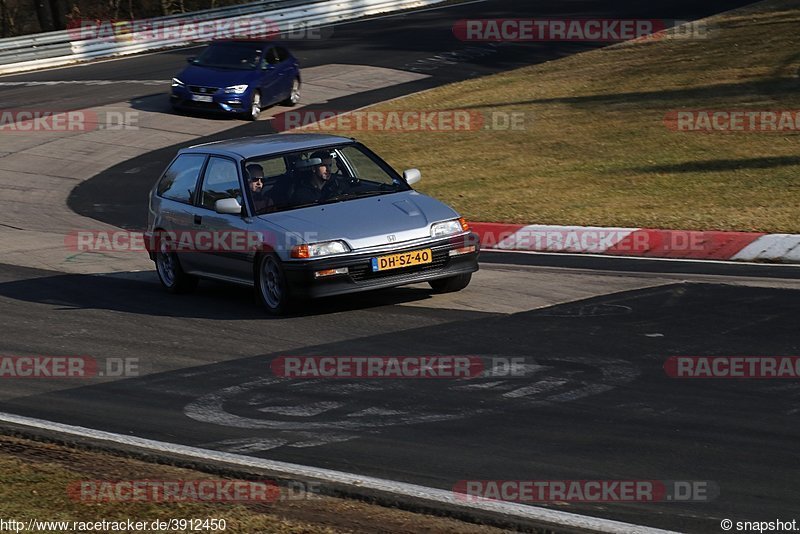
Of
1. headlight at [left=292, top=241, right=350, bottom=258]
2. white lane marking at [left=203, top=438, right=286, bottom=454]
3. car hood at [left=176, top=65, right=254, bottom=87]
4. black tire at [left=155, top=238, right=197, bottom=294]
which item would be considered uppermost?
car hood at [left=176, top=65, right=254, bottom=87]

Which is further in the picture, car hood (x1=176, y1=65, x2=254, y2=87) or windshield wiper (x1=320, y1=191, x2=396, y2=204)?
car hood (x1=176, y1=65, x2=254, y2=87)

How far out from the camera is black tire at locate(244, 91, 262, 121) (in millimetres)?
27234

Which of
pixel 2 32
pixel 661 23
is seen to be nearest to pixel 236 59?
pixel 661 23

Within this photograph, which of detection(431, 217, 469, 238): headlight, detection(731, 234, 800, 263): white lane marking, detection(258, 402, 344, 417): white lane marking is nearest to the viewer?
detection(258, 402, 344, 417): white lane marking

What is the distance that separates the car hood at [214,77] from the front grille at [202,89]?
0.08 meters

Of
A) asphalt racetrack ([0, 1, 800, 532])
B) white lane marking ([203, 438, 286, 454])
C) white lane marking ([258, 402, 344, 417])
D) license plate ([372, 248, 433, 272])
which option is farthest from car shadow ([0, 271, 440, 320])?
white lane marking ([203, 438, 286, 454])

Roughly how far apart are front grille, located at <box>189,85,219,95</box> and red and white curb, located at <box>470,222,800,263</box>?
13.1 meters

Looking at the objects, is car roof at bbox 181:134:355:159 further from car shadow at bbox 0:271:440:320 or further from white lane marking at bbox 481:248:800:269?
white lane marking at bbox 481:248:800:269

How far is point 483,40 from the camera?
122ft

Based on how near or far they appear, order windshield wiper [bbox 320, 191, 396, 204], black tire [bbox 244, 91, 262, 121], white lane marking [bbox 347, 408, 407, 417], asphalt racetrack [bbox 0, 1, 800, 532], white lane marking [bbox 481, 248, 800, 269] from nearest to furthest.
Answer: asphalt racetrack [bbox 0, 1, 800, 532] < white lane marking [bbox 347, 408, 407, 417] < windshield wiper [bbox 320, 191, 396, 204] < white lane marking [bbox 481, 248, 800, 269] < black tire [bbox 244, 91, 262, 121]

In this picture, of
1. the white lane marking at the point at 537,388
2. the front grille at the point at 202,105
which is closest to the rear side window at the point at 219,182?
the white lane marking at the point at 537,388

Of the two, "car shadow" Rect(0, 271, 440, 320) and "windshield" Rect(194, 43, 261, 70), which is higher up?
"windshield" Rect(194, 43, 261, 70)

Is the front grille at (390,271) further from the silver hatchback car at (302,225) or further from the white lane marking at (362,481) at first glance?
the white lane marking at (362,481)

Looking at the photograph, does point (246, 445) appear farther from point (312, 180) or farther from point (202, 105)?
point (202, 105)
